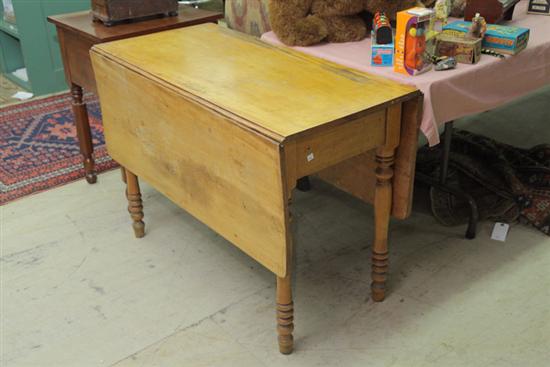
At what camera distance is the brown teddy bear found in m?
2.02

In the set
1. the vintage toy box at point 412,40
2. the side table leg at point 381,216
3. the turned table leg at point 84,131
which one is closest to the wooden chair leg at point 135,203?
the turned table leg at point 84,131

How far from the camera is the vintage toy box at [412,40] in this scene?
1727mm

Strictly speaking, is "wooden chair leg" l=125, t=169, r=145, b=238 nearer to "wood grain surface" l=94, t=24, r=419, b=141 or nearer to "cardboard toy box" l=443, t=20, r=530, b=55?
"wood grain surface" l=94, t=24, r=419, b=141

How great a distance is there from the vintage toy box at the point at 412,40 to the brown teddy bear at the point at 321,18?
0.29 m

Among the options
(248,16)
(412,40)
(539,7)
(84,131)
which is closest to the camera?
(412,40)

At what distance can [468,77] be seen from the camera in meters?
1.83

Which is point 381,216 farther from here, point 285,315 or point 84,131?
point 84,131

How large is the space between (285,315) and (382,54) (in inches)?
31.4

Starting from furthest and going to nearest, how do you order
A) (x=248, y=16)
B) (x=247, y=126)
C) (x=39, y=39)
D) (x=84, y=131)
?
(x=39, y=39) → (x=84, y=131) → (x=248, y=16) → (x=247, y=126)

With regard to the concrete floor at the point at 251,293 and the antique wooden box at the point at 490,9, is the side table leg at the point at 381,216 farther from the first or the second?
the antique wooden box at the point at 490,9

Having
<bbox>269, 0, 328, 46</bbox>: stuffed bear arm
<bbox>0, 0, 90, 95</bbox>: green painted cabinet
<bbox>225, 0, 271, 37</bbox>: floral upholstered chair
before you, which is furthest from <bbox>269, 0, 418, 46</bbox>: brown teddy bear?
<bbox>0, 0, 90, 95</bbox>: green painted cabinet

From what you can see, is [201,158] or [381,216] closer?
[201,158]

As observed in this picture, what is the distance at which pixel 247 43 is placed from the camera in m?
2.12

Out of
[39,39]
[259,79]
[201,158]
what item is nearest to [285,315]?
[201,158]
